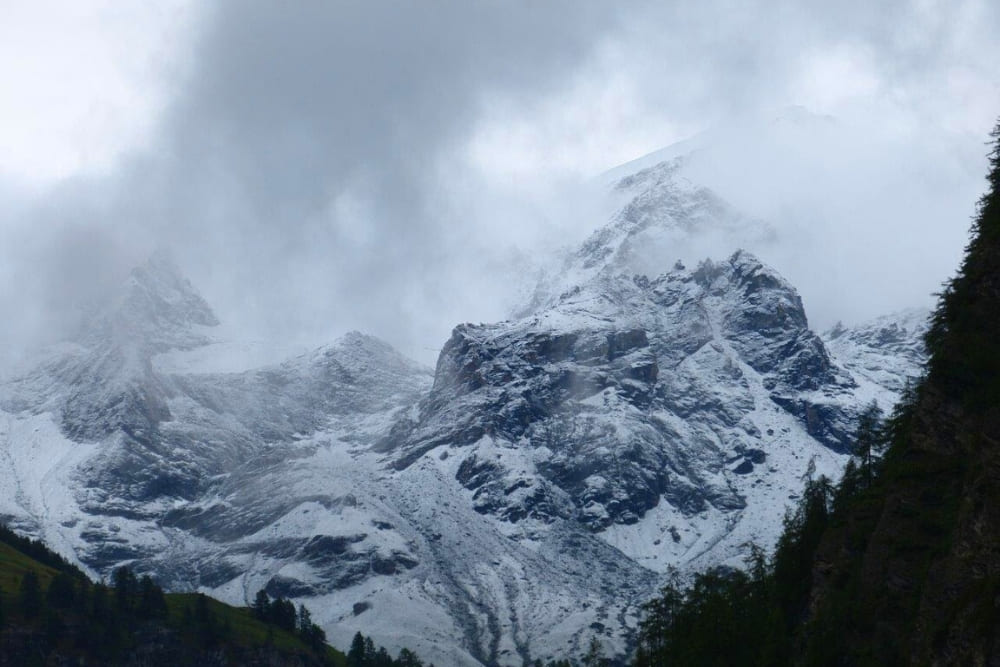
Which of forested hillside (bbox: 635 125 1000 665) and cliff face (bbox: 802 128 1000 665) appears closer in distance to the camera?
forested hillside (bbox: 635 125 1000 665)

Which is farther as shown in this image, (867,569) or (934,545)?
(867,569)

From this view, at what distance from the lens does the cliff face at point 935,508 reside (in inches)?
3142

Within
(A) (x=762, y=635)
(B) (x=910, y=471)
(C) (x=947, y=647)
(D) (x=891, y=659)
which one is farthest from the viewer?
(A) (x=762, y=635)

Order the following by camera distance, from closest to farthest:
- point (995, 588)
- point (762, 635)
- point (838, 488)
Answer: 1. point (995, 588)
2. point (762, 635)
3. point (838, 488)

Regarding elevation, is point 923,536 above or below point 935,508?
below

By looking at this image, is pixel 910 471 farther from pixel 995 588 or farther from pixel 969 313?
pixel 995 588

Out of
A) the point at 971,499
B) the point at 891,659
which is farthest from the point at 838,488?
the point at 971,499

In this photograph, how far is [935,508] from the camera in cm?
9569

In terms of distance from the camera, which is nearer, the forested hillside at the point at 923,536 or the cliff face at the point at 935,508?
the forested hillside at the point at 923,536

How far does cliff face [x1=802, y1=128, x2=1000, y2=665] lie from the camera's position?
3142 inches

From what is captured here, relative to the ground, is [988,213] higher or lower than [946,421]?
higher

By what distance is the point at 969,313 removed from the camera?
95188 mm

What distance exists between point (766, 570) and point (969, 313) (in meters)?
73.7

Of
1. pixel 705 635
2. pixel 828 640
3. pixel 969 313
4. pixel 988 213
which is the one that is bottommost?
pixel 828 640
